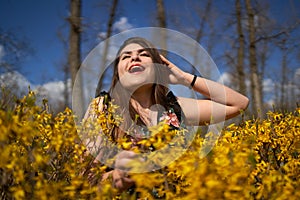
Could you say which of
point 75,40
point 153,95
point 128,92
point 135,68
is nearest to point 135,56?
point 135,68

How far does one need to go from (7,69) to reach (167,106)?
6465 millimetres

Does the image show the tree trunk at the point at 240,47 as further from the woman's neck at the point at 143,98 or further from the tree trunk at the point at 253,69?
the woman's neck at the point at 143,98

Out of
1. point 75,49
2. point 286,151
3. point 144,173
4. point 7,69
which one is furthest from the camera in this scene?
point 7,69

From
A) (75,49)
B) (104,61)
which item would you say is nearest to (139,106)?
(75,49)

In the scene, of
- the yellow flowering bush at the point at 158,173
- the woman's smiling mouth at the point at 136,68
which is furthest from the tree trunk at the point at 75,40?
the yellow flowering bush at the point at 158,173

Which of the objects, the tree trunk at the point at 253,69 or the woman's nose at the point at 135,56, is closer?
the woman's nose at the point at 135,56

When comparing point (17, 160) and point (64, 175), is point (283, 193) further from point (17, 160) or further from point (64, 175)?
point (64, 175)

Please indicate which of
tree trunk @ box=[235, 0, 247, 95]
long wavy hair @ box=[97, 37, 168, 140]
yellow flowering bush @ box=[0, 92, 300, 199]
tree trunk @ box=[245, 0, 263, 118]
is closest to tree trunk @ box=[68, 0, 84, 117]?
long wavy hair @ box=[97, 37, 168, 140]

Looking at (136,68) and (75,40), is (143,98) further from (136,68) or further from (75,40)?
(75,40)

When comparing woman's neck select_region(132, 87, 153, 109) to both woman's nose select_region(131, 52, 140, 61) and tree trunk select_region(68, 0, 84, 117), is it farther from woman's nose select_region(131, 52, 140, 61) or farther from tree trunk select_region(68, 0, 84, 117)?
tree trunk select_region(68, 0, 84, 117)

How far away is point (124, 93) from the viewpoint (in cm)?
251

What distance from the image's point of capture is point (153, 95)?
8.70ft

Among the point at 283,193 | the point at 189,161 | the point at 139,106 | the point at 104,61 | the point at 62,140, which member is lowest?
the point at 283,193

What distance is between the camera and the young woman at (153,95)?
2.38 meters
